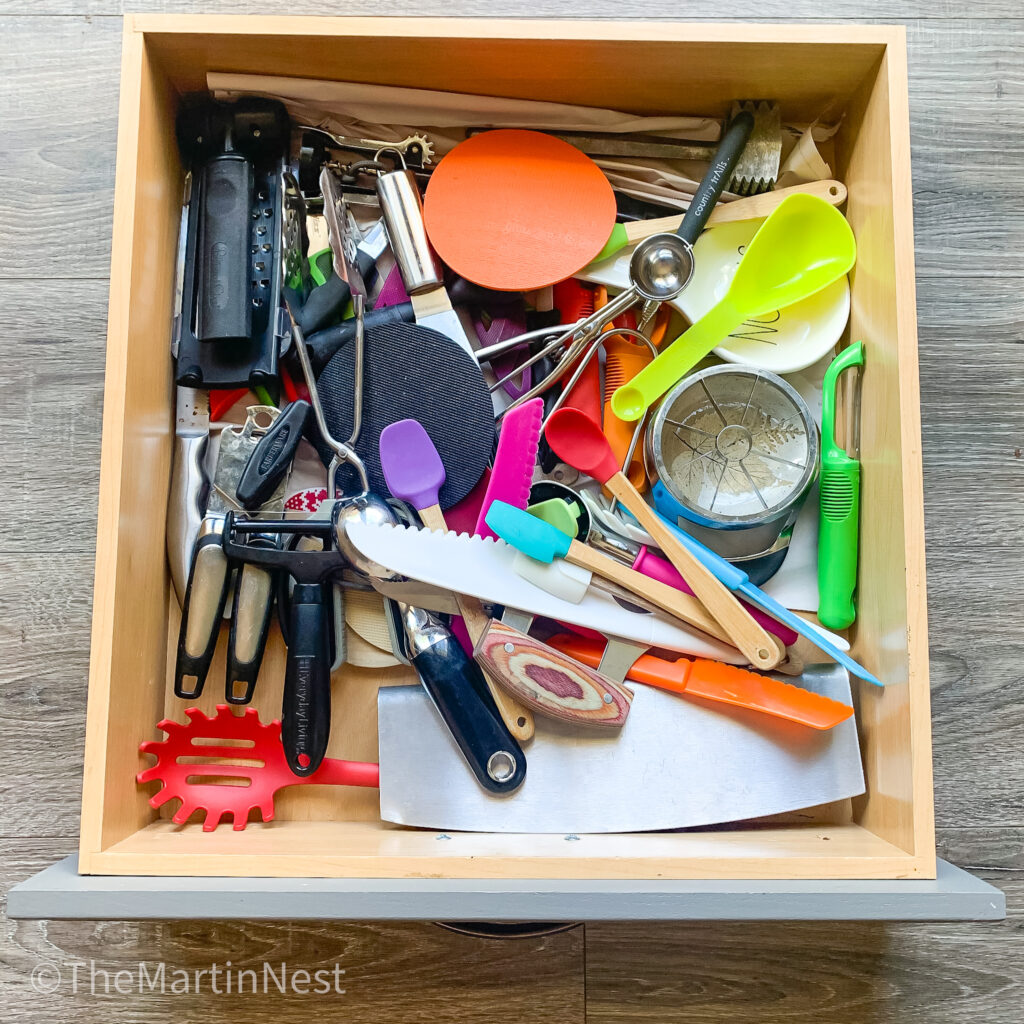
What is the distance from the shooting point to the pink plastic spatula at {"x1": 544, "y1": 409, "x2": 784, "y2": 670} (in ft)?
1.90

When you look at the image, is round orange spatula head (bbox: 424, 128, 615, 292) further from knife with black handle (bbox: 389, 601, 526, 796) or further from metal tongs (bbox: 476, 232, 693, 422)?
knife with black handle (bbox: 389, 601, 526, 796)

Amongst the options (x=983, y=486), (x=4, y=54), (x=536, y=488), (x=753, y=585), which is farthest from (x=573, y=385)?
(x=4, y=54)

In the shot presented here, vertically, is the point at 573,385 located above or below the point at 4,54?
below

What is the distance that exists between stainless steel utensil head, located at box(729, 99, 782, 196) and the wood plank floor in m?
0.12

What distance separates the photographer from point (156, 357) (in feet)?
1.97

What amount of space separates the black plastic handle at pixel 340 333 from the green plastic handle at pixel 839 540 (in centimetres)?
32

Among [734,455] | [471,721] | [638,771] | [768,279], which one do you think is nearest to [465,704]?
[471,721]

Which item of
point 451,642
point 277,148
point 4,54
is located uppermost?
point 4,54

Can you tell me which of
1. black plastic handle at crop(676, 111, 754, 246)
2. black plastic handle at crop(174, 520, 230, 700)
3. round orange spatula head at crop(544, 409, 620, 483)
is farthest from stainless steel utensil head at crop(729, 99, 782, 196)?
black plastic handle at crop(174, 520, 230, 700)

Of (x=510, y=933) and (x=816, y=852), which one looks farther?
(x=510, y=933)

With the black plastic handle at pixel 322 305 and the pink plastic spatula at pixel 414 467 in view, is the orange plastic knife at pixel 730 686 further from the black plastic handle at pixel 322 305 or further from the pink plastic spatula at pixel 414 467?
the black plastic handle at pixel 322 305

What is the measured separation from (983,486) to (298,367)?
525 mm

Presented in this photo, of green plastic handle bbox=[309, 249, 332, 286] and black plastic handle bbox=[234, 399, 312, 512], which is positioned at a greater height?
green plastic handle bbox=[309, 249, 332, 286]

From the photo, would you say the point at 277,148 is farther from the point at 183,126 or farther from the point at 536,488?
the point at 536,488
